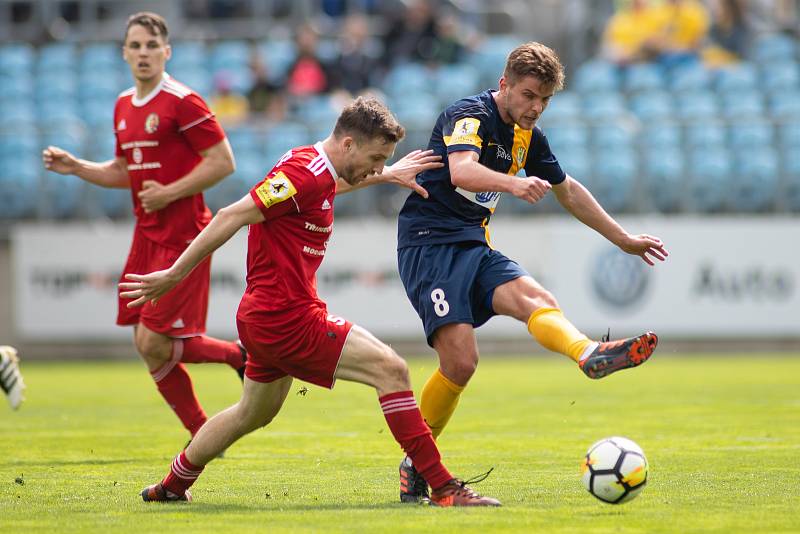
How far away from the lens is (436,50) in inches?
784

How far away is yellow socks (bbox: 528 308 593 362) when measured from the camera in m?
6.01

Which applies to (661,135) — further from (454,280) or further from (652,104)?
(454,280)

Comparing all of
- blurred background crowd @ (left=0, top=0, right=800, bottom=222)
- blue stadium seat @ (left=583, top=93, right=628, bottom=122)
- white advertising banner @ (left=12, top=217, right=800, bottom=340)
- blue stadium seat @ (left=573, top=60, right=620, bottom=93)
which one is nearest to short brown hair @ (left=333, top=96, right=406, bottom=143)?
white advertising banner @ (left=12, top=217, right=800, bottom=340)

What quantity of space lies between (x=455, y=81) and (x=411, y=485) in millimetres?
13710

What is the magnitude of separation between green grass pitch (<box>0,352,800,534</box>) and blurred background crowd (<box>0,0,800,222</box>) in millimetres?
3531

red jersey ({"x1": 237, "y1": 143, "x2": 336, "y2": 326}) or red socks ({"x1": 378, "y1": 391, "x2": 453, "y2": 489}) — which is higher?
red jersey ({"x1": 237, "y1": 143, "x2": 336, "y2": 326})

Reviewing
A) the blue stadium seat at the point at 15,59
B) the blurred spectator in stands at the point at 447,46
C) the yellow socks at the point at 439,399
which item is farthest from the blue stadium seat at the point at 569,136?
the yellow socks at the point at 439,399

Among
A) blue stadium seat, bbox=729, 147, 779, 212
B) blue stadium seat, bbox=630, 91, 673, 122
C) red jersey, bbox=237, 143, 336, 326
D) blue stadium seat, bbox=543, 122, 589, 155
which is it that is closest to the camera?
red jersey, bbox=237, 143, 336, 326

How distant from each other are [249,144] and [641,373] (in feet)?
20.2

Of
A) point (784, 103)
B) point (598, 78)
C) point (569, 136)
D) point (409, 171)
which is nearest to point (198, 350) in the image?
point (409, 171)

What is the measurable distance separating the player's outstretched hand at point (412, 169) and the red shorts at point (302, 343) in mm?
1060

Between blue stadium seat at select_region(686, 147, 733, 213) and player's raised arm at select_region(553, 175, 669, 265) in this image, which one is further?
blue stadium seat at select_region(686, 147, 733, 213)

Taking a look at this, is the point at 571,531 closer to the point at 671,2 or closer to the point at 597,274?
the point at 597,274

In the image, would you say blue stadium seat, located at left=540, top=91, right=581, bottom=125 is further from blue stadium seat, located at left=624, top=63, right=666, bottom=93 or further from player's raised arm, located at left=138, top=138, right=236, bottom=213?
player's raised arm, located at left=138, top=138, right=236, bottom=213
